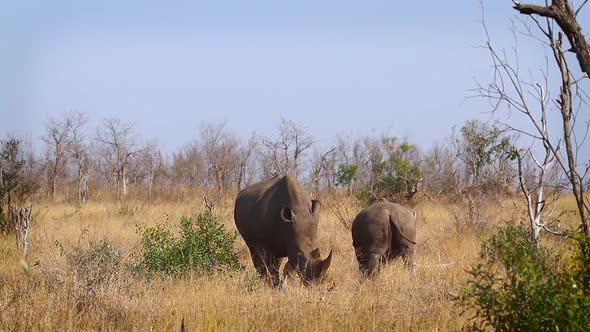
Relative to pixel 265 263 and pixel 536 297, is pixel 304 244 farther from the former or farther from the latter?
pixel 536 297

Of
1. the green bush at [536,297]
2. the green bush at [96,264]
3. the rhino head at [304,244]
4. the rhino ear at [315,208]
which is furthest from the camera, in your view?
the rhino ear at [315,208]

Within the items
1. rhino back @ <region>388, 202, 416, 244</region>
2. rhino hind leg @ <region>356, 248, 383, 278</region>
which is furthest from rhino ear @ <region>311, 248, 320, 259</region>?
rhino back @ <region>388, 202, 416, 244</region>

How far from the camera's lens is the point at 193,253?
11617mm

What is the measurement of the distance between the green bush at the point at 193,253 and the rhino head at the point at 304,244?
1.05 meters

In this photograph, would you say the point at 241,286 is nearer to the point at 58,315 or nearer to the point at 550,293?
the point at 58,315

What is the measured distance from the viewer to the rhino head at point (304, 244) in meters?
11.0

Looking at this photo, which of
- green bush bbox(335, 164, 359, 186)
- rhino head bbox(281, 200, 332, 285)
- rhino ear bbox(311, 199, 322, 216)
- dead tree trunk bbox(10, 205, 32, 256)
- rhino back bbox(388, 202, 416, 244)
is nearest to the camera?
rhino head bbox(281, 200, 332, 285)

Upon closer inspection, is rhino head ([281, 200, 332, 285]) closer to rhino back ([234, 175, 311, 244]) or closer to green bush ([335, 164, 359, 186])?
rhino back ([234, 175, 311, 244])

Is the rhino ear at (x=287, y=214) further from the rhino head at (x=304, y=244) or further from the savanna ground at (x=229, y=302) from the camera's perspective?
the savanna ground at (x=229, y=302)

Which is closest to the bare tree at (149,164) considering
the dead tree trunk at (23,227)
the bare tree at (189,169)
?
the bare tree at (189,169)

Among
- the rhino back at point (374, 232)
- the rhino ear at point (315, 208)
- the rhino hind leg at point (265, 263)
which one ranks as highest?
the rhino ear at point (315, 208)

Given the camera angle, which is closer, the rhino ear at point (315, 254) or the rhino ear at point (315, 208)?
the rhino ear at point (315, 254)

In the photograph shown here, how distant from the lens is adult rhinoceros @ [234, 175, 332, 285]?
1118 cm

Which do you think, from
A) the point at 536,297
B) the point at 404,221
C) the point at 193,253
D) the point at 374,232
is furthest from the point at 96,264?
the point at 536,297
